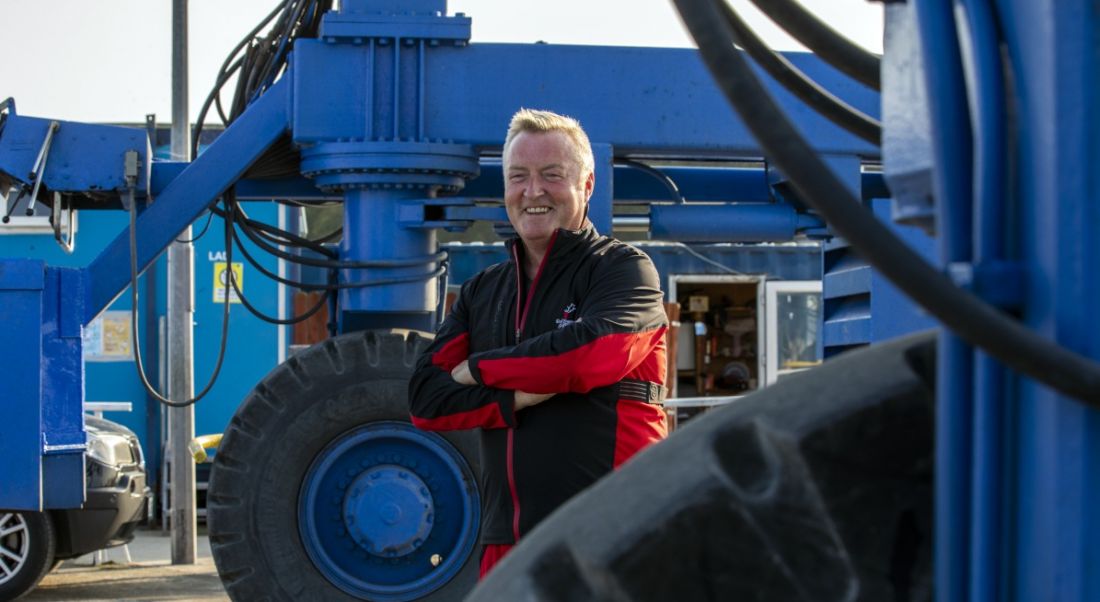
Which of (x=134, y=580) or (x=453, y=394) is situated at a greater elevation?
(x=453, y=394)

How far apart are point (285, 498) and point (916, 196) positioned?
169 inches

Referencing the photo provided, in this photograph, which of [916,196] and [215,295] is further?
[215,295]

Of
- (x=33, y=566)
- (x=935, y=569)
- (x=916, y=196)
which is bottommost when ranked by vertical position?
(x=33, y=566)

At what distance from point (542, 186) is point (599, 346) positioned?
1.53 feet

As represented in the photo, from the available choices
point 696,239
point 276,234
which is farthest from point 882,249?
point 276,234

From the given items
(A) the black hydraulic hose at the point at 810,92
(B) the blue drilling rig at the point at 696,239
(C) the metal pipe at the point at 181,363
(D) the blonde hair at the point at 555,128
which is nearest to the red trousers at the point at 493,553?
(D) the blonde hair at the point at 555,128

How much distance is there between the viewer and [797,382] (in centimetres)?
141

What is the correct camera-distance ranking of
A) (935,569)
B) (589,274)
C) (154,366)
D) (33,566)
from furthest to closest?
(154,366) → (33,566) → (589,274) → (935,569)

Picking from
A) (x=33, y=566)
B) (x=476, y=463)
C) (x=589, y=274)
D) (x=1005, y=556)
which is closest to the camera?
(x=1005, y=556)

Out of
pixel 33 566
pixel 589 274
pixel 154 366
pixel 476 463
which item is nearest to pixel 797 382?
pixel 589 274

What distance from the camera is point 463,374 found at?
3.22 metres

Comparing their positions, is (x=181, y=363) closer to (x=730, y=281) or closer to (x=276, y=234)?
(x=276, y=234)

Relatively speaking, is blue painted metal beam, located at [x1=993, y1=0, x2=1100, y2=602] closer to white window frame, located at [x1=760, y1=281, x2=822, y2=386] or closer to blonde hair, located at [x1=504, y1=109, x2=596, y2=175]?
blonde hair, located at [x1=504, y1=109, x2=596, y2=175]

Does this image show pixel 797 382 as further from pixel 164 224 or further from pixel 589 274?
pixel 164 224
